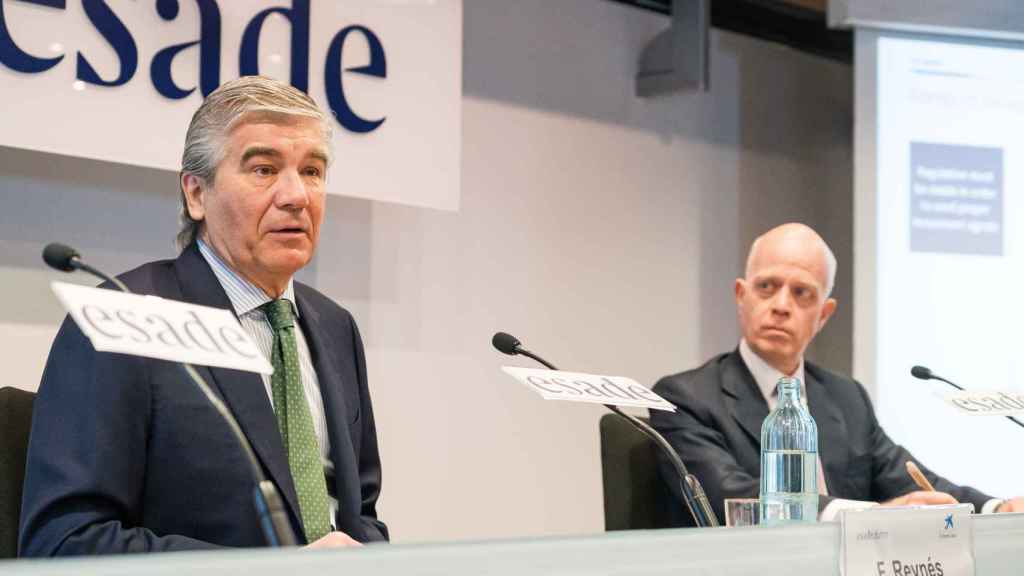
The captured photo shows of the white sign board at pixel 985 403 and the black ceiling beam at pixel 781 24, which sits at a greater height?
the black ceiling beam at pixel 781 24

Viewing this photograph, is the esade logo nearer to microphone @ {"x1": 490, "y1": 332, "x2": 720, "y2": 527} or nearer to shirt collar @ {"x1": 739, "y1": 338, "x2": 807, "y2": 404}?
shirt collar @ {"x1": 739, "y1": 338, "x2": 807, "y2": 404}

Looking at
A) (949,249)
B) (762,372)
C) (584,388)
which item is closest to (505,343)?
(584,388)

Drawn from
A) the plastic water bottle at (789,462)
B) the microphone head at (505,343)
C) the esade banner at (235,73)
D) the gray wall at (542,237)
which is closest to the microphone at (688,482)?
the microphone head at (505,343)

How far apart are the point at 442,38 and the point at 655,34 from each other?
1.28m

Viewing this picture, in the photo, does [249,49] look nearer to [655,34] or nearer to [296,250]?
[296,250]

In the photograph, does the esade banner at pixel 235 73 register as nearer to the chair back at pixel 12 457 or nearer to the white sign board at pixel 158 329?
the chair back at pixel 12 457

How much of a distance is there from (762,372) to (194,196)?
4.67 feet

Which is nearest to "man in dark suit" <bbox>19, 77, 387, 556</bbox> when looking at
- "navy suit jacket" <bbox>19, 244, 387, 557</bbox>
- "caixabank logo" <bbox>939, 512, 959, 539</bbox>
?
"navy suit jacket" <bbox>19, 244, 387, 557</bbox>

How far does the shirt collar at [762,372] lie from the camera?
2.89 meters

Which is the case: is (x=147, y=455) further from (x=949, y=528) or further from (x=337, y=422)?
(x=949, y=528)

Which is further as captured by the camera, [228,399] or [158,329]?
[228,399]

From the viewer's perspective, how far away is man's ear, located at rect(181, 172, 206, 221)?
200 cm

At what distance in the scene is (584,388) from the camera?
1.75 meters

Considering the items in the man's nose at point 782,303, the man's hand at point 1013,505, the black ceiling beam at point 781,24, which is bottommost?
the man's hand at point 1013,505
